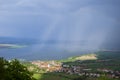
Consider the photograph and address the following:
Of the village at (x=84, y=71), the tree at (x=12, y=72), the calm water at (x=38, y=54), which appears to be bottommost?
the village at (x=84, y=71)

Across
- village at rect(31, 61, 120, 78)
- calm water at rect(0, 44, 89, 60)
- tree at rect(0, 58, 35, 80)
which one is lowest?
village at rect(31, 61, 120, 78)

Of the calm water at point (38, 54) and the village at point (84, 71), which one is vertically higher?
the calm water at point (38, 54)

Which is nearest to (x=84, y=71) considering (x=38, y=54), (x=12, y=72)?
(x=12, y=72)

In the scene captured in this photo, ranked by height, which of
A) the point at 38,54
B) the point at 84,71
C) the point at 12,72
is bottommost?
the point at 84,71

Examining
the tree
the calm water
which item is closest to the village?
the calm water

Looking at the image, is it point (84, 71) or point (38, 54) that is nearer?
point (84, 71)

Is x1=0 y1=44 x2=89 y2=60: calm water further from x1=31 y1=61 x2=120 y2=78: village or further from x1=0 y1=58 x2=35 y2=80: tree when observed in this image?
x1=0 y1=58 x2=35 y2=80: tree

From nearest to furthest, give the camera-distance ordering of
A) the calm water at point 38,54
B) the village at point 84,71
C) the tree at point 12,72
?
1. the tree at point 12,72
2. the village at point 84,71
3. the calm water at point 38,54

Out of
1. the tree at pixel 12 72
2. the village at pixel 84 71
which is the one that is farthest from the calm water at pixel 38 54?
the tree at pixel 12 72

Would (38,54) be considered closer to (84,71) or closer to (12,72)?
(84,71)

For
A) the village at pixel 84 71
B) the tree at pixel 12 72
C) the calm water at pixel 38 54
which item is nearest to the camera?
the tree at pixel 12 72

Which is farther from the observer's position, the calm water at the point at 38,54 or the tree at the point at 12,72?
the calm water at the point at 38,54

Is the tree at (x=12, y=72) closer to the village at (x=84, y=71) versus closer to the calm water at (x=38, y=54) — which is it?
the village at (x=84, y=71)
